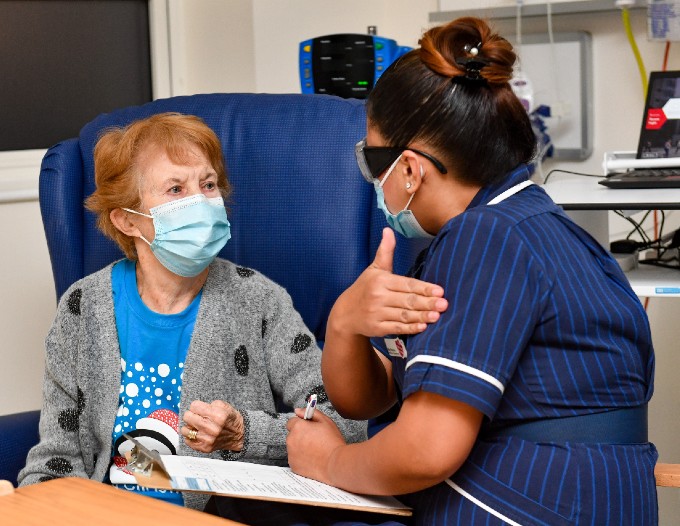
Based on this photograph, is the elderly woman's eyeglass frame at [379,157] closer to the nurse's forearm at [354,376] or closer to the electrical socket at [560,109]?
the nurse's forearm at [354,376]

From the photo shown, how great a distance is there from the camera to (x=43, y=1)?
288 centimetres

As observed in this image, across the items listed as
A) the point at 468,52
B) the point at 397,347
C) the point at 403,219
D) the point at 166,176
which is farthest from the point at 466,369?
the point at 166,176

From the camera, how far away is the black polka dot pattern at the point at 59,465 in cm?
165

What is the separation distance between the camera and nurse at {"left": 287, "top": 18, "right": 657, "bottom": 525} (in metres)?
1.12

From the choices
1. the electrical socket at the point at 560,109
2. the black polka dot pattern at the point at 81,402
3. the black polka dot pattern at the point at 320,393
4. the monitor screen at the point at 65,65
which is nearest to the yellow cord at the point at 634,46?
the electrical socket at the point at 560,109

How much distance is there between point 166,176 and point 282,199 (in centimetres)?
25

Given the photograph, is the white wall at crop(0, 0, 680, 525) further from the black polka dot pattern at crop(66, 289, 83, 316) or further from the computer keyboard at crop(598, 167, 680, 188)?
the black polka dot pattern at crop(66, 289, 83, 316)

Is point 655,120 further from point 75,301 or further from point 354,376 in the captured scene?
point 75,301

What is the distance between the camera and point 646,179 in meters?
2.03

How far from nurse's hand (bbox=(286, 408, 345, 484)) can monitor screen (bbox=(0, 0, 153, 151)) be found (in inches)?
68.6

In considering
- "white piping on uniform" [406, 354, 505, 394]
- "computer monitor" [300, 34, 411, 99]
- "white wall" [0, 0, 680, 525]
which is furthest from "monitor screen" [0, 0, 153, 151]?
"white piping on uniform" [406, 354, 505, 394]

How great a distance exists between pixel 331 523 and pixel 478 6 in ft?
7.21

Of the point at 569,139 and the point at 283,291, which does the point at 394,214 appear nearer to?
the point at 283,291

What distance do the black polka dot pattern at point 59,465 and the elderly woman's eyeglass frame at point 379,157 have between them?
29.6 inches
